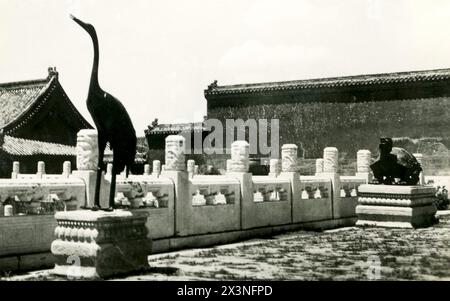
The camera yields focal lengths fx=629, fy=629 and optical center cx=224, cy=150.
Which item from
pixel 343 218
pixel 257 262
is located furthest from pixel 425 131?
pixel 257 262

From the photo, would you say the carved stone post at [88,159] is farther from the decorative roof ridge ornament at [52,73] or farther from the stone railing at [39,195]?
the decorative roof ridge ornament at [52,73]

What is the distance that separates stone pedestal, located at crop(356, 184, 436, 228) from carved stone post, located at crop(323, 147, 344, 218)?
1.17 m

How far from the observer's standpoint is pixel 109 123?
28.5ft

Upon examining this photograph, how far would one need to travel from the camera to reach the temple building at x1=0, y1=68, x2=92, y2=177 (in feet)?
91.0

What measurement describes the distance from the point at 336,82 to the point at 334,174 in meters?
19.0

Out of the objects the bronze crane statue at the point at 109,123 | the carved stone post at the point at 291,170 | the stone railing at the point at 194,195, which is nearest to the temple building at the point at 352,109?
the stone railing at the point at 194,195

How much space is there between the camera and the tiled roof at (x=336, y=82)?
32.2 meters

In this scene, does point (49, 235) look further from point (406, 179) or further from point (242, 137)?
point (242, 137)

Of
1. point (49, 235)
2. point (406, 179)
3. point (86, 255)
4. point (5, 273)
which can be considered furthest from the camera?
point (406, 179)

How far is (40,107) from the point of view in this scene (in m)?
29.7

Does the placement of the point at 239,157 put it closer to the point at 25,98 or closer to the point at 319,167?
the point at 319,167

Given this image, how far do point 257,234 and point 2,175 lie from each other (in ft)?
50.6

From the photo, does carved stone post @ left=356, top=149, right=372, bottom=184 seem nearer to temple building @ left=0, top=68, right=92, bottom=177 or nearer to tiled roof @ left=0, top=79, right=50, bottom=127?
temple building @ left=0, top=68, right=92, bottom=177

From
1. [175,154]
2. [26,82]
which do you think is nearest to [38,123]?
[26,82]
